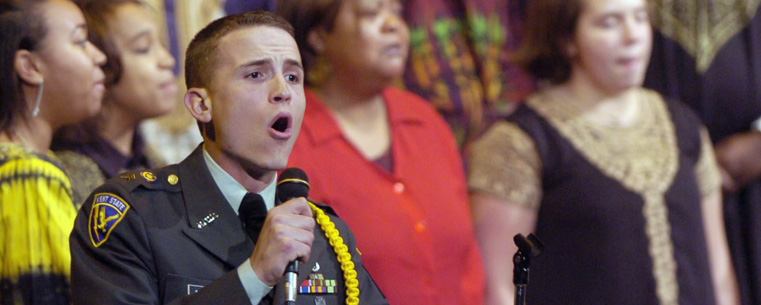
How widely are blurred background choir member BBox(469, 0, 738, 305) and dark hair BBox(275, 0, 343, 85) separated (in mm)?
595

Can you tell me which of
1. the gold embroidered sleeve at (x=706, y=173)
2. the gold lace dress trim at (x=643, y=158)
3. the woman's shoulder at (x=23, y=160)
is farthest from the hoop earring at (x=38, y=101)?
the gold embroidered sleeve at (x=706, y=173)

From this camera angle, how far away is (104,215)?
5.31 ft

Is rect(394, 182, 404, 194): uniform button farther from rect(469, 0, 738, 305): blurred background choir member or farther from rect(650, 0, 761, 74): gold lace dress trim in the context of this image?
rect(650, 0, 761, 74): gold lace dress trim

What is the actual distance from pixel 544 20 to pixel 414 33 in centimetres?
70

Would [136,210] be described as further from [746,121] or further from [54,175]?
[746,121]

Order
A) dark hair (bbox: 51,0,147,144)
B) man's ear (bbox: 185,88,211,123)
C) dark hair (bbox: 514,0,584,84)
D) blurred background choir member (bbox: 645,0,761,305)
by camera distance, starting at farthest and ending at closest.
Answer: blurred background choir member (bbox: 645,0,761,305)
dark hair (bbox: 514,0,584,84)
dark hair (bbox: 51,0,147,144)
man's ear (bbox: 185,88,211,123)

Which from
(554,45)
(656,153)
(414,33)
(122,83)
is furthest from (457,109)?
(122,83)

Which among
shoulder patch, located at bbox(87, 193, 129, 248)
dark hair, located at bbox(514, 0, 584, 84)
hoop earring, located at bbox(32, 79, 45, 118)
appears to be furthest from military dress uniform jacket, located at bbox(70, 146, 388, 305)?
dark hair, located at bbox(514, 0, 584, 84)

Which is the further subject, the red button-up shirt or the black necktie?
the red button-up shirt

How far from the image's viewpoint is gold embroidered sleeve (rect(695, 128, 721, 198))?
3.11 metres

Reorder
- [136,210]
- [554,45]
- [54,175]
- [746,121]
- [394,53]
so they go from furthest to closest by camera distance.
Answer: [746,121] < [554,45] < [394,53] < [54,175] < [136,210]

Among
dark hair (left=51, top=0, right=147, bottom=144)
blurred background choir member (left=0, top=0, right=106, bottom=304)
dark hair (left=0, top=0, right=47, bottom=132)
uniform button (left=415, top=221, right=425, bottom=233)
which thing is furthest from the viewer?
uniform button (left=415, top=221, right=425, bottom=233)

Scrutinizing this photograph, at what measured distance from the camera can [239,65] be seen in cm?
170

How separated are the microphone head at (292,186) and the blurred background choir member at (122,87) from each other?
3.45 feet
